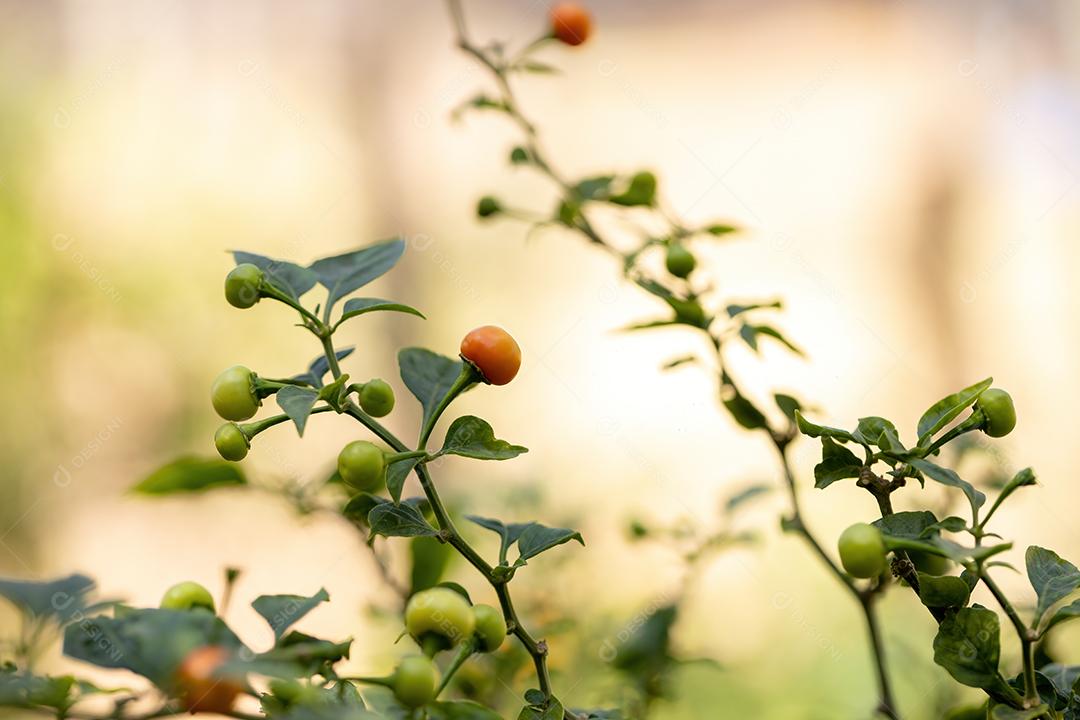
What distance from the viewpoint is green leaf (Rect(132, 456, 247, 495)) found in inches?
25.2

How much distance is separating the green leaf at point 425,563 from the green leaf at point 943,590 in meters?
0.29

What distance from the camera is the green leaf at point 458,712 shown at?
1.26 ft

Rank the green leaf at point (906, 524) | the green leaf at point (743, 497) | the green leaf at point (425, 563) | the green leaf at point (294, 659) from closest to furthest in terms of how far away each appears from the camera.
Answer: the green leaf at point (294, 659) < the green leaf at point (906, 524) < the green leaf at point (425, 563) < the green leaf at point (743, 497)

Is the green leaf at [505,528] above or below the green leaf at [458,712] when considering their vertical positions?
above

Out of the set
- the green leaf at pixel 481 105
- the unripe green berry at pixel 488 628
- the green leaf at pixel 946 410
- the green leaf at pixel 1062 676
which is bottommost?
the unripe green berry at pixel 488 628

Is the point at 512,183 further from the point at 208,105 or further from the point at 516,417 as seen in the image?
the point at 208,105

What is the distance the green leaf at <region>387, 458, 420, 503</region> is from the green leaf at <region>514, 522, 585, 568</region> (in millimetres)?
62

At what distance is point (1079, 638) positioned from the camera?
2.04m

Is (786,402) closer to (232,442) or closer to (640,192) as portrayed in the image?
(640,192)

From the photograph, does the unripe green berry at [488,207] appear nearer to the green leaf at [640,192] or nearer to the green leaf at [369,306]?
the green leaf at [640,192]

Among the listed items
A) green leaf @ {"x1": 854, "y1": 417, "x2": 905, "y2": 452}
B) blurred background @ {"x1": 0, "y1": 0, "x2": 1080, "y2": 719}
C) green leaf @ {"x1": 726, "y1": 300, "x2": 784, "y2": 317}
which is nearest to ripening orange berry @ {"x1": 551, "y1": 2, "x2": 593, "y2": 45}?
green leaf @ {"x1": 726, "y1": 300, "x2": 784, "y2": 317}

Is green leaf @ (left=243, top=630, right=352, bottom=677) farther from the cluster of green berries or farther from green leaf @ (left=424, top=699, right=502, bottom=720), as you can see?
the cluster of green berries

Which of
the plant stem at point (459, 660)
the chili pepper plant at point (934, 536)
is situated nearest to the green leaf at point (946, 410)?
the chili pepper plant at point (934, 536)

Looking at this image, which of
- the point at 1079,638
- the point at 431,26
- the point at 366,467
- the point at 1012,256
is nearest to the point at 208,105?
the point at 431,26
